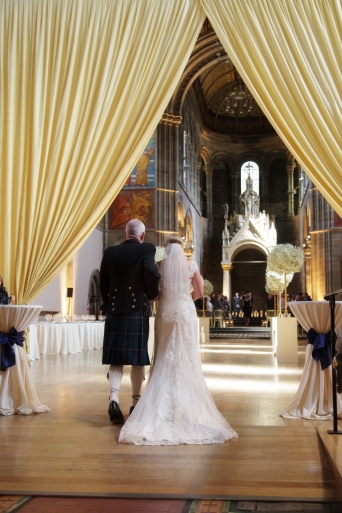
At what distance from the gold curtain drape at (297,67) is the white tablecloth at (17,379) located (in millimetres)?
3069

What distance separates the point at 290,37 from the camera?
20.9 ft

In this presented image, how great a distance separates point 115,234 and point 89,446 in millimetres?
21182

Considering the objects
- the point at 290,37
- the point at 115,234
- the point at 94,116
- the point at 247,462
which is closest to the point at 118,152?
the point at 94,116

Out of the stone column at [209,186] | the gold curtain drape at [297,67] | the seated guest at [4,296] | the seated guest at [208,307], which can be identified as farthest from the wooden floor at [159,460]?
the stone column at [209,186]

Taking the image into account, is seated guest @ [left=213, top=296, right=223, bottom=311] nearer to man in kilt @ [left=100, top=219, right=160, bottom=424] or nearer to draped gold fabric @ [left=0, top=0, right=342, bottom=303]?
draped gold fabric @ [left=0, top=0, right=342, bottom=303]

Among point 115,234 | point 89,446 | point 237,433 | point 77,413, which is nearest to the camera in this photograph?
point 89,446

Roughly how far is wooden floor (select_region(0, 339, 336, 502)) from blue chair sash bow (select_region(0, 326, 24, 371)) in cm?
52

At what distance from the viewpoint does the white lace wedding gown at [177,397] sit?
181 inches

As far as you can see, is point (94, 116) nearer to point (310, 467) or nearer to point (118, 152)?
point (118, 152)

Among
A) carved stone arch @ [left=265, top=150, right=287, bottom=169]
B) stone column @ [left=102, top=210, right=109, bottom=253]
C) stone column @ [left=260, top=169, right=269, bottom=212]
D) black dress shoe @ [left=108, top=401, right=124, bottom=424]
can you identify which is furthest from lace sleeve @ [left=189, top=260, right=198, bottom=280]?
carved stone arch @ [left=265, top=150, right=287, bottom=169]

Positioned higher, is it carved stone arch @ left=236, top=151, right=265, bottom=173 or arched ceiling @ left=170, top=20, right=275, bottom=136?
arched ceiling @ left=170, top=20, right=275, bottom=136

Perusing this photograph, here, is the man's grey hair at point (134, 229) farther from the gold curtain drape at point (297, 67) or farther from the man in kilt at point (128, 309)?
the gold curtain drape at point (297, 67)

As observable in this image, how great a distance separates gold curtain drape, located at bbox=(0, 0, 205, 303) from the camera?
6281 millimetres

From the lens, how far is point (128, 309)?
211 inches
